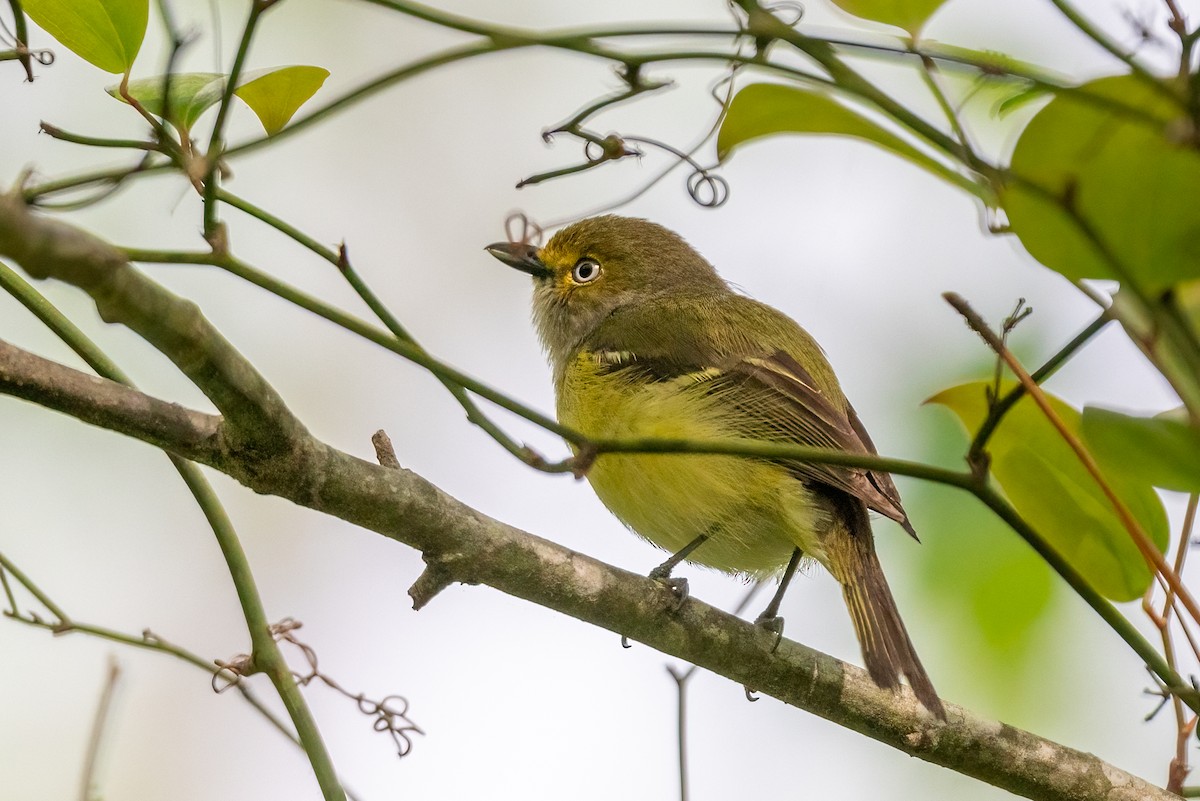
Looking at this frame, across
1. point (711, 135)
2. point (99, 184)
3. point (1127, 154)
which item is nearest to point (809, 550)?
point (711, 135)

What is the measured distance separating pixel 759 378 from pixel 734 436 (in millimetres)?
291

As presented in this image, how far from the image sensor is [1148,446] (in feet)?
4.19

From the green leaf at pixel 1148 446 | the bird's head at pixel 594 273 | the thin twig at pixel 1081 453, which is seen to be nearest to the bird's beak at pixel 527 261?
the bird's head at pixel 594 273

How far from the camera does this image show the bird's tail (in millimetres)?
2941

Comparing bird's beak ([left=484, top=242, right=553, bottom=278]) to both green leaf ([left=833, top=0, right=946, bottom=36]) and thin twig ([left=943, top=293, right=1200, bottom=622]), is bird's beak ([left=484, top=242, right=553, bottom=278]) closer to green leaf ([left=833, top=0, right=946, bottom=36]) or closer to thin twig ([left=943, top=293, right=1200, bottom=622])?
thin twig ([left=943, top=293, right=1200, bottom=622])

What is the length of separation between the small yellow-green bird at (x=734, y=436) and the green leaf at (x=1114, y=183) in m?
1.88

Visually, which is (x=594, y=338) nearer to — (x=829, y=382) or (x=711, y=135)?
(x=829, y=382)

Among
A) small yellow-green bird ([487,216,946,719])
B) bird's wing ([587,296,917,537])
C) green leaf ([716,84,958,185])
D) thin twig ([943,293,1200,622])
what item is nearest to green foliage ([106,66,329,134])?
green leaf ([716,84,958,185])

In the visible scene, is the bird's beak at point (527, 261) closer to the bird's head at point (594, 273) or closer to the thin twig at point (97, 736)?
the bird's head at point (594, 273)

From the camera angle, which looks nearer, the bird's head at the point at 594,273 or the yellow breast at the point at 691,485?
the yellow breast at the point at 691,485

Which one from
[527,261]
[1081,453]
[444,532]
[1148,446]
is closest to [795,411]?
[527,261]

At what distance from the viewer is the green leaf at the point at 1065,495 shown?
1845 millimetres

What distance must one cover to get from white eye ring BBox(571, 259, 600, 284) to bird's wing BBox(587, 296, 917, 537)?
60 cm

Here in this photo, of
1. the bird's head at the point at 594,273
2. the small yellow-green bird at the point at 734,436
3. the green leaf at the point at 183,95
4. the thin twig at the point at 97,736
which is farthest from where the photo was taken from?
the bird's head at the point at 594,273
